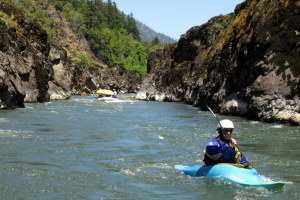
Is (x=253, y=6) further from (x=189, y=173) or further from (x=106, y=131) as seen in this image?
(x=189, y=173)

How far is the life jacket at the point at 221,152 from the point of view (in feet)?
31.8

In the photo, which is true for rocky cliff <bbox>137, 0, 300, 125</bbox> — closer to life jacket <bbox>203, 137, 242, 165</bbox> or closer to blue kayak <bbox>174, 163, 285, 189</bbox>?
life jacket <bbox>203, 137, 242, 165</bbox>

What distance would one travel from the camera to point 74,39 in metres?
107

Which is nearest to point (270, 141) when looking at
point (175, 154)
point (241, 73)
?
point (175, 154)

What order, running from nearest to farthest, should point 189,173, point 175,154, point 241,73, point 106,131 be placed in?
point 189,173 < point 175,154 < point 106,131 < point 241,73

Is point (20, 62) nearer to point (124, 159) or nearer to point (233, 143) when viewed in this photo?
point (124, 159)

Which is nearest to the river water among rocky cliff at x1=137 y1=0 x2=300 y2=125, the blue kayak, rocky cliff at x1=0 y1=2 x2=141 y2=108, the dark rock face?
the blue kayak

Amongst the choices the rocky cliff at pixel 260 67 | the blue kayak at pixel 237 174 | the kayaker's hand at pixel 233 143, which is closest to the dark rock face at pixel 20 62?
the rocky cliff at pixel 260 67

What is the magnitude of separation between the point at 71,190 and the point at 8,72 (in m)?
22.7

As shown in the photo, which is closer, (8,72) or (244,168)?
(244,168)

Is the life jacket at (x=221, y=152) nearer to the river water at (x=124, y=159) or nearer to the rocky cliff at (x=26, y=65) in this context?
the river water at (x=124, y=159)

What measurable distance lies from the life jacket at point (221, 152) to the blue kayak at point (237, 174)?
183 millimetres

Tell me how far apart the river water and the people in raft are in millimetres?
608

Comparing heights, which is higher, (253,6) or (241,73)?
(253,6)
